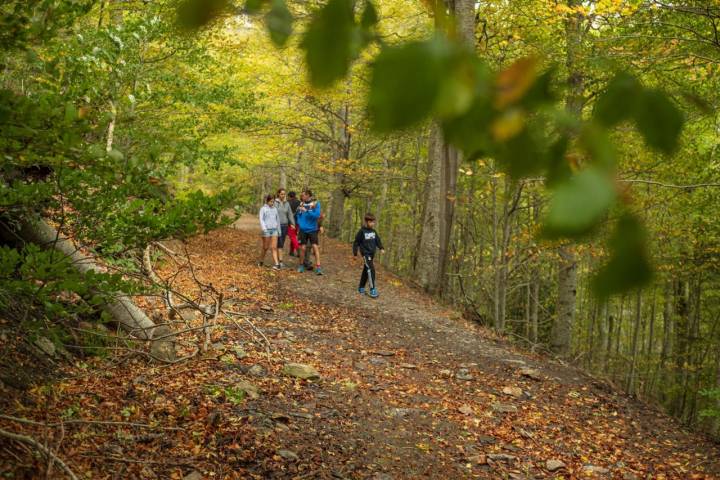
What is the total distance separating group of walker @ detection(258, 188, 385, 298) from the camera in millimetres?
11211

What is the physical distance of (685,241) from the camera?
1433 cm

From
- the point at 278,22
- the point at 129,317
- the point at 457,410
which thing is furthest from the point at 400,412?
the point at 278,22

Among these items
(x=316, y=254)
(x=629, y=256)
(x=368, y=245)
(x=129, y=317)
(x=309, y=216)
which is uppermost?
(x=629, y=256)

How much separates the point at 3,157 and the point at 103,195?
56 cm

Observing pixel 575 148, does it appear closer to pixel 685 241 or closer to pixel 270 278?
pixel 270 278

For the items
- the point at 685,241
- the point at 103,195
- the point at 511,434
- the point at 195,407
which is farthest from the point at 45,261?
the point at 685,241

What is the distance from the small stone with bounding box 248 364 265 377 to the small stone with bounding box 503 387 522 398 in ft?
11.2

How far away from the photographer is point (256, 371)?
5.71 meters

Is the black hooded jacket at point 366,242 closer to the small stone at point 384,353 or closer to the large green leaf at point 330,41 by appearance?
the small stone at point 384,353

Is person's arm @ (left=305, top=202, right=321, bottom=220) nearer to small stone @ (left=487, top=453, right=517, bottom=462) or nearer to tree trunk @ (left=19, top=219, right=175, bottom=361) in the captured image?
tree trunk @ (left=19, top=219, right=175, bottom=361)

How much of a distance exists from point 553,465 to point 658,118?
18.0 feet

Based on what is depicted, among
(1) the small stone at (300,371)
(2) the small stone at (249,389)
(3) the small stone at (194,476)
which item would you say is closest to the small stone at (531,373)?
(1) the small stone at (300,371)

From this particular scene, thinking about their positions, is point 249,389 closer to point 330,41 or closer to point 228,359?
point 228,359

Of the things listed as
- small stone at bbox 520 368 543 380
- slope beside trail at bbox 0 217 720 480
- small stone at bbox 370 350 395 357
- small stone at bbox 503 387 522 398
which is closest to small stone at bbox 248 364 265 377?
slope beside trail at bbox 0 217 720 480
